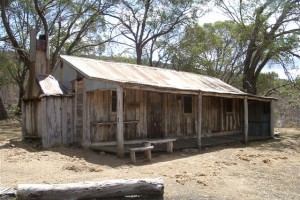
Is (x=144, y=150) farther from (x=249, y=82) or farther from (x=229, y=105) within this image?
(x=249, y=82)

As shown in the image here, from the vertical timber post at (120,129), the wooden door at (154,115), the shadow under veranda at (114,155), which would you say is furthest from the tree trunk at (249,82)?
the vertical timber post at (120,129)

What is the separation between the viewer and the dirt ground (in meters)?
8.28

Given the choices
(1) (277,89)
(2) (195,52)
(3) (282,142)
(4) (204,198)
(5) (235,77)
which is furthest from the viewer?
(5) (235,77)

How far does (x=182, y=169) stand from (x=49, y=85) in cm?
612

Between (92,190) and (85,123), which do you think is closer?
(92,190)

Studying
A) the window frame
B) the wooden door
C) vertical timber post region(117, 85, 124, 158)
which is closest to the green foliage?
the window frame

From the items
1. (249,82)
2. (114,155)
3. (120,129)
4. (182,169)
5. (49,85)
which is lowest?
(182,169)

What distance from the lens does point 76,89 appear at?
1355 centimetres

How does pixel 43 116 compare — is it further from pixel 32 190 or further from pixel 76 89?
pixel 32 190

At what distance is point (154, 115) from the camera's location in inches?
605

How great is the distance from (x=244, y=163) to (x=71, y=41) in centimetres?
1901

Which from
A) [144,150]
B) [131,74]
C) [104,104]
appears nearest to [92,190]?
[144,150]

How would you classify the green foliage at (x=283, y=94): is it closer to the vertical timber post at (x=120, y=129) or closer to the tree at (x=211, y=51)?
the tree at (x=211, y=51)

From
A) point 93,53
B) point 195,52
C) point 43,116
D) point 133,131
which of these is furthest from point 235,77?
point 43,116
